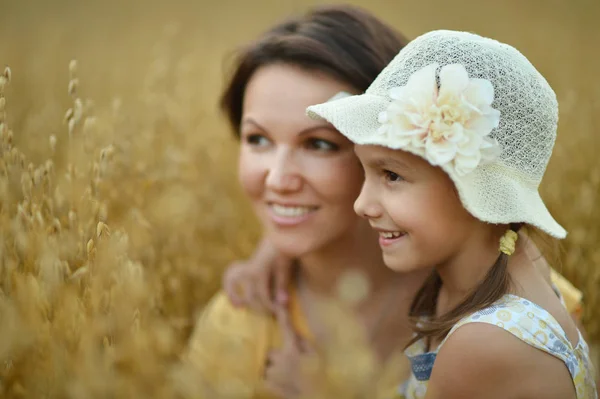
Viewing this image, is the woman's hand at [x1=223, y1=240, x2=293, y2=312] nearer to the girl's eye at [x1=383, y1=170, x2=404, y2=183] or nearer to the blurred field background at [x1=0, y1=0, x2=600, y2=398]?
the blurred field background at [x1=0, y1=0, x2=600, y2=398]

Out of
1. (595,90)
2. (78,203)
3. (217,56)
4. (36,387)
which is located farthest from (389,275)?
(217,56)

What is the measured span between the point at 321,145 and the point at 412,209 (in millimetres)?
521

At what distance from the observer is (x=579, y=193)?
2.29 m

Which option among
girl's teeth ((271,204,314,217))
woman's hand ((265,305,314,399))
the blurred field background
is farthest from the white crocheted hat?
woman's hand ((265,305,314,399))

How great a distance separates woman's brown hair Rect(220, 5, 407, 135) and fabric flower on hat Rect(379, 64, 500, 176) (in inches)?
20.8

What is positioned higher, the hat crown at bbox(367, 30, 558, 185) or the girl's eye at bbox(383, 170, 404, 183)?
the hat crown at bbox(367, 30, 558, 185)

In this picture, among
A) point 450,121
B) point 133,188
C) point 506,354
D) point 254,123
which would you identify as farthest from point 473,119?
point 133,188

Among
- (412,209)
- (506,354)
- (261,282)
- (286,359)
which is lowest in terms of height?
(286,359)

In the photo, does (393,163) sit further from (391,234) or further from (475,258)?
(475,258)

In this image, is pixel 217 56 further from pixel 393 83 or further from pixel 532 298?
pixel 532 298

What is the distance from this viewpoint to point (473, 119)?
1.30m

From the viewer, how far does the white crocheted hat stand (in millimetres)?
1287

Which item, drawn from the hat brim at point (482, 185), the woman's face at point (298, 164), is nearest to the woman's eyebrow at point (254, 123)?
the woman's face at point (298, 164)

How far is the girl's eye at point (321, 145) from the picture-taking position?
5.90ft
